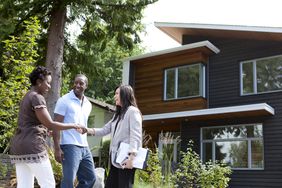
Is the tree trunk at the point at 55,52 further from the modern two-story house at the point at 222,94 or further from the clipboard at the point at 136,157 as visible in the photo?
the clipboard at the point at 136,157

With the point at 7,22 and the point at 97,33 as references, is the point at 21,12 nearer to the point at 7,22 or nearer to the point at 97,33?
the point at 7,22

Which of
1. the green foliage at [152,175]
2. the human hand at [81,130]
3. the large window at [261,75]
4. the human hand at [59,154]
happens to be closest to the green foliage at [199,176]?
the green foliage at [152,175]

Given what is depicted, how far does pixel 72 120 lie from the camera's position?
509 centimetres

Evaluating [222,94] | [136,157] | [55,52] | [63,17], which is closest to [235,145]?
[222,94]

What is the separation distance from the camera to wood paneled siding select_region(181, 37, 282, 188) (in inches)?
532

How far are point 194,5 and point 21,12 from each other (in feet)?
20.6

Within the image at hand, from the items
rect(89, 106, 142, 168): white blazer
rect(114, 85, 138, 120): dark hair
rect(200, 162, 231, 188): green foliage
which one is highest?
rect(114, 85, 138, 120): dark hair

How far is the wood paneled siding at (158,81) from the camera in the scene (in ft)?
51.7

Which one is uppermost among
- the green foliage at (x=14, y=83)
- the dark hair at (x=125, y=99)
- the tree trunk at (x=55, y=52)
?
the tree trunk at (x=55, y=52)

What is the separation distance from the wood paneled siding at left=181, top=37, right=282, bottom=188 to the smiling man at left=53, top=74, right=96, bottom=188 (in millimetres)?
9734

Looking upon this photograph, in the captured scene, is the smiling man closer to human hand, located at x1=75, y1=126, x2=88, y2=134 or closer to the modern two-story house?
human hand, located at x1=75, y1=126, x2=88, y2=134

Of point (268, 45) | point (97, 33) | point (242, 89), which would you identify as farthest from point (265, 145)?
point (97, 33)

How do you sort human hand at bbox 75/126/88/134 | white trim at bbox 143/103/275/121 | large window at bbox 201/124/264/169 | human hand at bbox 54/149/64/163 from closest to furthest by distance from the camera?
human hand at bbox 75/126/88/134 < human hand at bbox 54/149/64/163 < white trim at bbox 143/103/275/121 < large window at bbox 201/124/264/169

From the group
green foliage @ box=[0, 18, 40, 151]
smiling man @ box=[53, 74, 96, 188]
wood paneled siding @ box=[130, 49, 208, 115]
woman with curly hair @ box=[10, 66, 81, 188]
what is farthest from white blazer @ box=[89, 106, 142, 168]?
wood paneled siding @ box=[130, 49, 208, 115]
